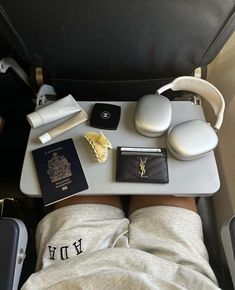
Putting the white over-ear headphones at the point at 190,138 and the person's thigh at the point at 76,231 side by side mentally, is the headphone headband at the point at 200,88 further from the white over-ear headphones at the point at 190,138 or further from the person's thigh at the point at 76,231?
the person's thigh at the point at 76,231

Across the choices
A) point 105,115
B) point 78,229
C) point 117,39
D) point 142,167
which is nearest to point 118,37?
point 117,39

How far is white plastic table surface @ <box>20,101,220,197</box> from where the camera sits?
25.3 inches

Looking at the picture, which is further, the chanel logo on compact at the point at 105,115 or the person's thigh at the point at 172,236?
the chanel logo on compact at the point at 105,115

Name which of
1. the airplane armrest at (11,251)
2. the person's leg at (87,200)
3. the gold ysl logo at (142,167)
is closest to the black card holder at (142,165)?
the gold ysl logo at (142,167)

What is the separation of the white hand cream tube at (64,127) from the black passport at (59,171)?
19 mm

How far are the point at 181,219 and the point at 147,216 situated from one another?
74 millimetres

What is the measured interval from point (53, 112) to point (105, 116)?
12 cm

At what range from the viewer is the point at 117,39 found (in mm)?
675

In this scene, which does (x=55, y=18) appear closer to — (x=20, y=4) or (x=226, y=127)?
(x=20, y=4)

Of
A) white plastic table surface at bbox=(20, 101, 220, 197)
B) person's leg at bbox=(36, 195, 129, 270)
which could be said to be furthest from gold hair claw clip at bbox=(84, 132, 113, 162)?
person's leg at bbox=(36, 195, 129, 270)

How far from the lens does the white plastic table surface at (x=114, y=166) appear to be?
643mm

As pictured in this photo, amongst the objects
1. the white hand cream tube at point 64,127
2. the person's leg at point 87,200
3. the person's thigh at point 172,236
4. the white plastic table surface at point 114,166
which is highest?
the white hand cream tube at point 64,127

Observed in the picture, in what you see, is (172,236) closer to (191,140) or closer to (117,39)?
(191,140)

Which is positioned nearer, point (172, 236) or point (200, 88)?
point (172, 236)
